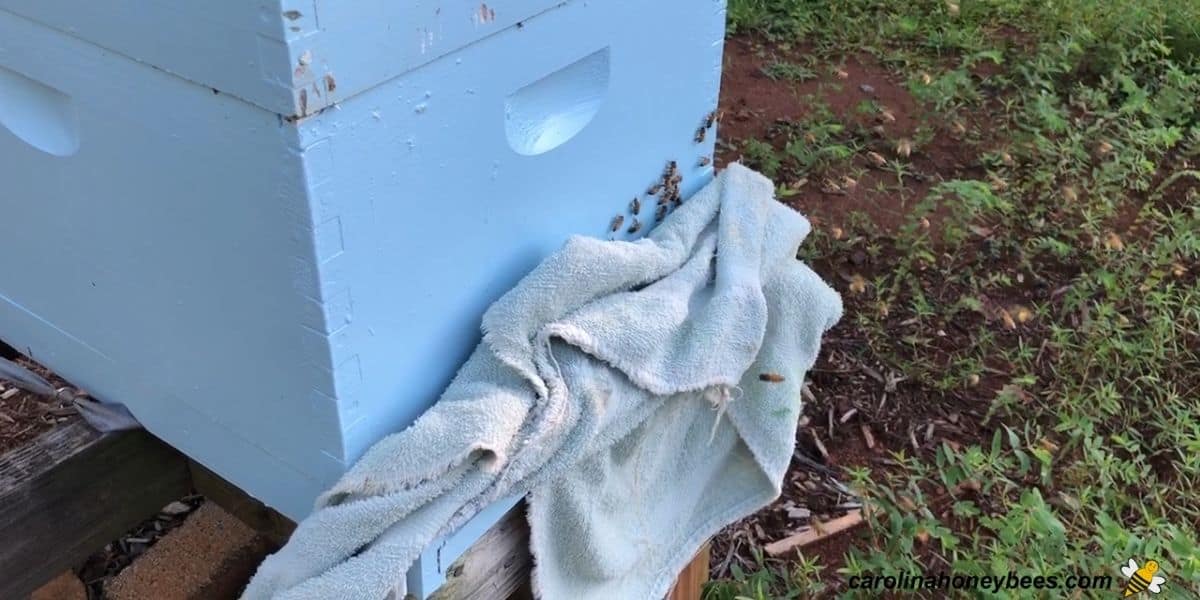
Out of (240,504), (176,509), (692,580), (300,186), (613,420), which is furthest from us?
(176,509)

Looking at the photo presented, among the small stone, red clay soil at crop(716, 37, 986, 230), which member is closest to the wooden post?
the small stone

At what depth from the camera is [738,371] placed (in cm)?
110

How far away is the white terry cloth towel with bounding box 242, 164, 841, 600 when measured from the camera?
901 millimetres

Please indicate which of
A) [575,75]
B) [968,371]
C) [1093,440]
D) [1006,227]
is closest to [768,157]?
[1006,227]

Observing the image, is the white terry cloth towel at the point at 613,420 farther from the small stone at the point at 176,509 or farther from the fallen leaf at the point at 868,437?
the small stone at the point at 176,509

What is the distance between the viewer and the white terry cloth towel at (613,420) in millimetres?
901

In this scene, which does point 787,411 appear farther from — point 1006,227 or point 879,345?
point 1006,227

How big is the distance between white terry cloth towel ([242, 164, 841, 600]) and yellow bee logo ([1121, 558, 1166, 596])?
662mm

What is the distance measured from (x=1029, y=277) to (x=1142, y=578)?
3.15ft

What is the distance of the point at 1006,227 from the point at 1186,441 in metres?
0.78

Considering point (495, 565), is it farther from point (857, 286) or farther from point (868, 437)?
point (857, 286)

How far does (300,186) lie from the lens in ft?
2.50

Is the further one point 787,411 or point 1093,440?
point 1093,440

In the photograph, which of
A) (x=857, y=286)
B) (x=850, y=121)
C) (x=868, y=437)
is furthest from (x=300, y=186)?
(x=850, y=121)
